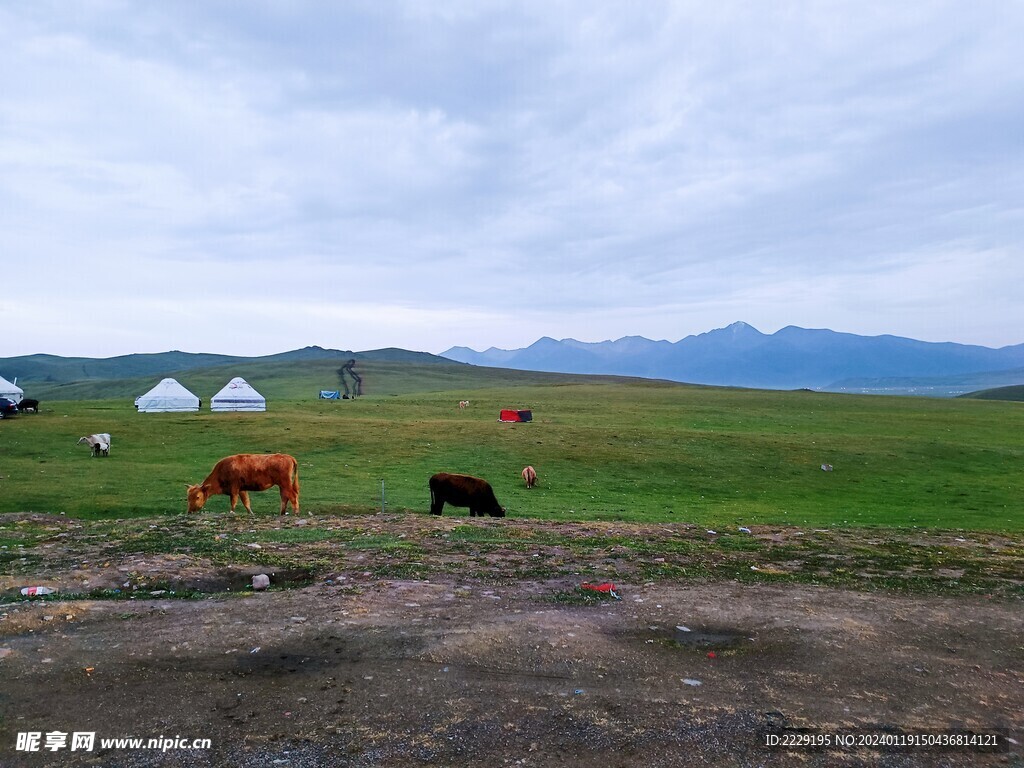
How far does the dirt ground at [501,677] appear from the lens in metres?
5.81

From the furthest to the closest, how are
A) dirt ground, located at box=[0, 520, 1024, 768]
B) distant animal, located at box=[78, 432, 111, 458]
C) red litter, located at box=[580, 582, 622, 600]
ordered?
distant animal, located at box=[78, 432, 111, 458]
red litter, located at box=[580, 582, 622, 600]
dirt ground, located at box=[0, 520, 1024, 768]

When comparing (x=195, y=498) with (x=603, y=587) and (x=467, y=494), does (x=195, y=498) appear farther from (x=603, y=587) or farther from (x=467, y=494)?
(x=603, y=587)

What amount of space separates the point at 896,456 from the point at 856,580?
31.9 m

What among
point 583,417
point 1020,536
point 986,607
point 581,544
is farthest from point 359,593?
point 583,417

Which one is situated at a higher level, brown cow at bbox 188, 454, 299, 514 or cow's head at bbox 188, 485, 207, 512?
brown cow at bbox 188, 454, 299, 514

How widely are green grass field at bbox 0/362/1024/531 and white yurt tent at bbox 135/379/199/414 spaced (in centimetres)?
425

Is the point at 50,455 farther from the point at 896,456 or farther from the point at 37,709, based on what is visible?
the point at 896,456

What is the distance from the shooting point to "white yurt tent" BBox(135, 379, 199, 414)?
65.6 m

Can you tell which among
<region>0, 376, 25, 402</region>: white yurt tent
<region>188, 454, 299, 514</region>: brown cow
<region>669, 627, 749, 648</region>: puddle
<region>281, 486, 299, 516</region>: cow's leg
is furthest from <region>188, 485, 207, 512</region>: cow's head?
<region>0, 376, 25, 402</region>: white yurt tent

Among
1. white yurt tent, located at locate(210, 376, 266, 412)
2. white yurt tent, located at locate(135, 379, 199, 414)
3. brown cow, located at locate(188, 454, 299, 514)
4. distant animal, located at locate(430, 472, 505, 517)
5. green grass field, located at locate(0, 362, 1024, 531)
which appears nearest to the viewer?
brown cow, located at locate(188, 454, 299, 514)

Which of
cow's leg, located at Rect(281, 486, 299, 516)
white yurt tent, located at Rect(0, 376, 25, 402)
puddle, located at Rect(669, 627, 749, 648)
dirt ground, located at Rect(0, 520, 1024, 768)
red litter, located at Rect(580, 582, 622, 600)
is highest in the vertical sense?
white yurt tent, located at Rect(0, 376, 25, 402)

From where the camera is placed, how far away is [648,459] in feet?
119

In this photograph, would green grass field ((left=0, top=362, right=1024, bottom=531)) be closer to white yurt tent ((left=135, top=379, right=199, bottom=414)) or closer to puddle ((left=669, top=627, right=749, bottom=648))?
white yurt tent ((left=135, top=379, right=199, bottom=414))

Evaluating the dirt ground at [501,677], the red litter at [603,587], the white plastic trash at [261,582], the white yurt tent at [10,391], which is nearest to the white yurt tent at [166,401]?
the white yurt tent at [10,391]
